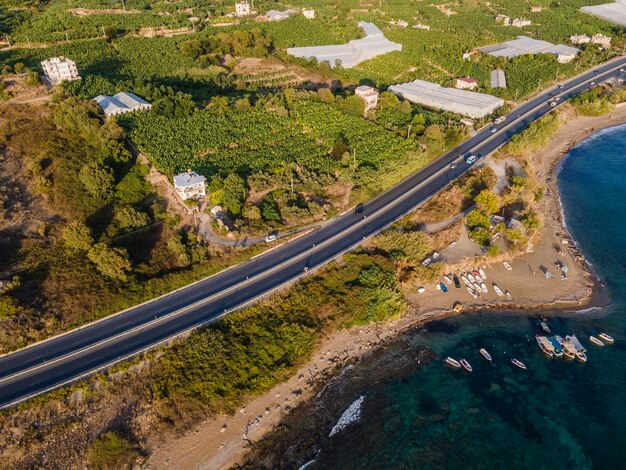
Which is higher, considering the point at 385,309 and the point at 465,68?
the point at 465,68

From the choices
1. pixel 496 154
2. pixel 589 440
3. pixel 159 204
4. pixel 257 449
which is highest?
pixel 159 204

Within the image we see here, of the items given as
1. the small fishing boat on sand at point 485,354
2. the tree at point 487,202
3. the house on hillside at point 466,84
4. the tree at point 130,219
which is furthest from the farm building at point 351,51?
the small fishing boat on sand at point 485,354

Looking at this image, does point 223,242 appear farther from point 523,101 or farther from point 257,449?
point 523,101

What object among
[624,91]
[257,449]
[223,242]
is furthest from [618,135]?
[257,449]

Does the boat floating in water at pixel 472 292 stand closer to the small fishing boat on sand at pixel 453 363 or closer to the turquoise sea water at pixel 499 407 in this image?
the turquoise sea water at pixel 499 407

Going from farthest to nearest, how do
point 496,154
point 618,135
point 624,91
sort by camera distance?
1. point 624,91
2. point 618,135
3. point 496,154

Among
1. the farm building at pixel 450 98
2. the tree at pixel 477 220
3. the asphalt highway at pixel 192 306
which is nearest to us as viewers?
the asphalt highway at pixel 192 306
